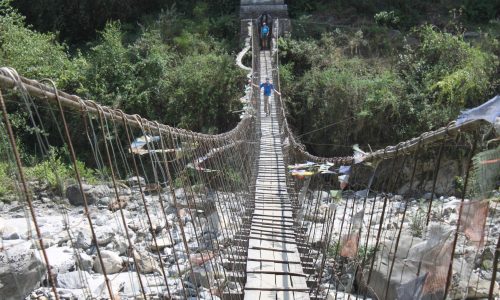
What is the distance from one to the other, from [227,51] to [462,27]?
553 cm

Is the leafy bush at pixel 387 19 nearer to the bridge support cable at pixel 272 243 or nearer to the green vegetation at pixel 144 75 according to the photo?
the green vegetation at pixel 144 75

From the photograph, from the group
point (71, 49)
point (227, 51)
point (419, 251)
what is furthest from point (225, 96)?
point (419, 251)

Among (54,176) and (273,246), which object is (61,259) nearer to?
(273,246)

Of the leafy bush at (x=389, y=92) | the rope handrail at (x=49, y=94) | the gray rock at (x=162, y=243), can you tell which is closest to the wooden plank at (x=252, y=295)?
the rope handrail at (x=49, y=94)

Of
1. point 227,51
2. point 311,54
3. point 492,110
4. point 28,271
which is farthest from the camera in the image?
point 227,51

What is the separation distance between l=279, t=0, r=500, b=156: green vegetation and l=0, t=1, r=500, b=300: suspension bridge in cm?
263

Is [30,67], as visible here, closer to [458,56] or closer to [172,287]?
[172,287]

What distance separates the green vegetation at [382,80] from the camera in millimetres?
8883

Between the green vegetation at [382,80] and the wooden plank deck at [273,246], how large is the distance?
148 inches

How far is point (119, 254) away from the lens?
4352 millimetres

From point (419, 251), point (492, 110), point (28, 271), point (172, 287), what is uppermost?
point (492, 110)

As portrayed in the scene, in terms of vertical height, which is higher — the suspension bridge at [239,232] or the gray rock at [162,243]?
the suspension bridge at [239,232]

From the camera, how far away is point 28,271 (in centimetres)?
316

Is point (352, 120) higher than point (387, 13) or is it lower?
lower
